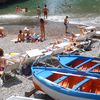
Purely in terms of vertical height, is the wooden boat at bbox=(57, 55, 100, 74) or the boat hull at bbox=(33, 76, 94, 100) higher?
the wooden boat at bbox=(57, 55, 100, 74)

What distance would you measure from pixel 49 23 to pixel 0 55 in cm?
1627

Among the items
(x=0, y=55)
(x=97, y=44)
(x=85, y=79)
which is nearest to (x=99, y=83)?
(x=85, y=79)

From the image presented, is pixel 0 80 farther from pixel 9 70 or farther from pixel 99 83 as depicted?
pixel 99 83

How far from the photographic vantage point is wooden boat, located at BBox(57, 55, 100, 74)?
1581 cm

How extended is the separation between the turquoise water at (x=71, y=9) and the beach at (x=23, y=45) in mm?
3678

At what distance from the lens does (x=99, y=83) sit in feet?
45.6

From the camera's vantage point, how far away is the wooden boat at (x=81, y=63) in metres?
15.8

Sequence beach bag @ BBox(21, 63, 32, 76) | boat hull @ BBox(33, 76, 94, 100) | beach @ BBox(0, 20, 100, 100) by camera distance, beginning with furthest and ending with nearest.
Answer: beach bag @ BBox(21, 63, 32, 76) < beach @ BBox(0, 20, 100, 100) < boat hull @ BBox(33, 76, 94, 100)

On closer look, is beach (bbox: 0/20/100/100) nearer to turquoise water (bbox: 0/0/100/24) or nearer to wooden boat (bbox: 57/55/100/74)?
wooden boat (bbox: 57/55/100/74)

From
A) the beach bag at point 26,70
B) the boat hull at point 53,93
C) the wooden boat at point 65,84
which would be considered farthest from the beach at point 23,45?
the wooden boat at point 65,84

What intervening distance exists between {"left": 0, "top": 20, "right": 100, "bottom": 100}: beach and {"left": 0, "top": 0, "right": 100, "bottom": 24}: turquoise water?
12.1 feet

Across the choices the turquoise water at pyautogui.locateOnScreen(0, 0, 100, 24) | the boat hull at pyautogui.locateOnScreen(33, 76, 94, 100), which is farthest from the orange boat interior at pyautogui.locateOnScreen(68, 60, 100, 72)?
the turquoise water at pyautogui.locateOnScreen(0, 0, 100, 24)

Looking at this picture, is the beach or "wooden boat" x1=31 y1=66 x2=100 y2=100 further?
the beach

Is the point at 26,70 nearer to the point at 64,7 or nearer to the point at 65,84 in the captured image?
the point at 65,84
